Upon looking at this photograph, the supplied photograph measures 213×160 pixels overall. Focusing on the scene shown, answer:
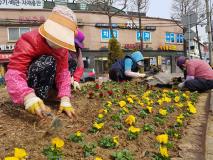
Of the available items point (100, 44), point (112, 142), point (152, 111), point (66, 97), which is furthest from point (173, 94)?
point (100, 44)

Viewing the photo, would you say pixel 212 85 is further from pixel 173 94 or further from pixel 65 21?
pixel 65 21

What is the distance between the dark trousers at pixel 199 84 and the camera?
775 centimetres

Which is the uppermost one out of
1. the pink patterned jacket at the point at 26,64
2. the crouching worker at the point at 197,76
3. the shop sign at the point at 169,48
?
the shop sign at the point at 169,48

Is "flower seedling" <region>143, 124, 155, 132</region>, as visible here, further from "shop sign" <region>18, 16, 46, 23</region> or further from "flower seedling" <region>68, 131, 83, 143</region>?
"shop sign" <region>18, 16, 46, 23</region>

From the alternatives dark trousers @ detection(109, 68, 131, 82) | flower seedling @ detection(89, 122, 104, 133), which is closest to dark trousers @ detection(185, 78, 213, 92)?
dark trousers @ detection(109, 68, 131, 82)

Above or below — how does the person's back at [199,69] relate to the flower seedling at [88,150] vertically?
above

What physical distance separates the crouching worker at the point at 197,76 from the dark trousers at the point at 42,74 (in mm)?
4585

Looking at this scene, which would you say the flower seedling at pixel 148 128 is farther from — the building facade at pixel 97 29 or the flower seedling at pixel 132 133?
the building facade at pixel 97 29

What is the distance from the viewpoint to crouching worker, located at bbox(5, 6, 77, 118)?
10.2 feet

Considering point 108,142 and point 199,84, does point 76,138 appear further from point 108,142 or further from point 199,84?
point 199,84

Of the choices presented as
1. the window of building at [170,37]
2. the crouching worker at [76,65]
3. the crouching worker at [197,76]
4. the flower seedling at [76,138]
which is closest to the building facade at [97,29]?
the window of building at [170,37]

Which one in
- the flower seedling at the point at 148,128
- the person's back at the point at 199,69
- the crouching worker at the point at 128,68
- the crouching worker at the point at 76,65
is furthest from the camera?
the person's back at the point at 199,69

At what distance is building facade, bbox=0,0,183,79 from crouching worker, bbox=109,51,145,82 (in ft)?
80.5

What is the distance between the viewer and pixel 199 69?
26.5 ft
